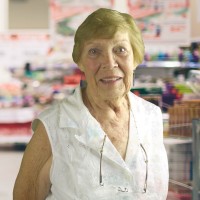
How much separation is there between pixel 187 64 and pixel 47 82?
1.67m

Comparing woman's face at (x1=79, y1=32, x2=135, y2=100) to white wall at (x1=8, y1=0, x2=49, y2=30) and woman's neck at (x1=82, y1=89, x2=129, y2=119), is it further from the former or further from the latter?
white wall at (x1=8, y1=0, x2=49, y2=30)

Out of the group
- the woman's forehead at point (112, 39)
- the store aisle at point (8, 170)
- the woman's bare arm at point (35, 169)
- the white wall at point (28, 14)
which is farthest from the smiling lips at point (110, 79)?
the white wall at point (28, 14)

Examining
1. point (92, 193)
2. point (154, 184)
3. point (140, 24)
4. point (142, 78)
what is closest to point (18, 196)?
point (92, 193)

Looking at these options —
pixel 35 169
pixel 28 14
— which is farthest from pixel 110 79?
pixel 28 14

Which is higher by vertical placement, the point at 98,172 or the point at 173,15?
the point at 173,15

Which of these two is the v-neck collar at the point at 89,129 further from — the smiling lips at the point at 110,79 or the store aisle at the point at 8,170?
the store aisle at the point at 8,170

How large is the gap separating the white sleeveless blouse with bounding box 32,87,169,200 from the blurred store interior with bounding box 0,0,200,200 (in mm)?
1749

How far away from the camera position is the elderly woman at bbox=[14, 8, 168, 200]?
4.27 ft

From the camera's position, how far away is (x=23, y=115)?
4.99 m

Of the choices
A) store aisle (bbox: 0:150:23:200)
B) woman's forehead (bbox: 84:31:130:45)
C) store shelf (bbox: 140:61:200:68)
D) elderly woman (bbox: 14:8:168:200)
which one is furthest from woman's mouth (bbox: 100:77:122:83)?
store shelf (bbox: 140:61:200:68)

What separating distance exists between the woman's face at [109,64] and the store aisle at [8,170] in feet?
8.53

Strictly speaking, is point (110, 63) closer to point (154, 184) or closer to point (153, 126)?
point (153, 126)

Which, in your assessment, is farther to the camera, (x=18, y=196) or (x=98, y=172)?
(x=18, y=196)

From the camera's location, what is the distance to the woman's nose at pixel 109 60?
130 centimetres
